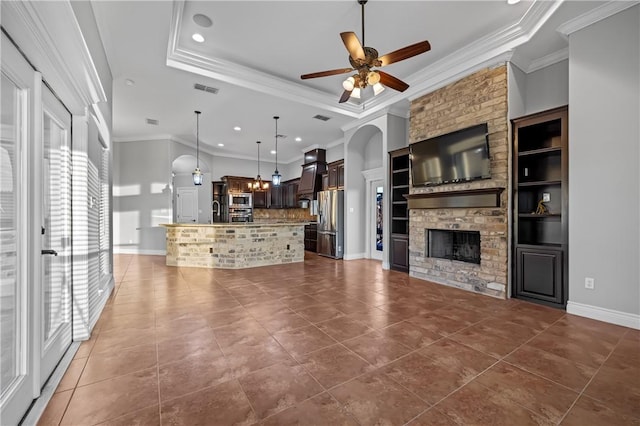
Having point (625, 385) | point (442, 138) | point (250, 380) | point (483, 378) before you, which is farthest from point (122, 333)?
point (442, 138)

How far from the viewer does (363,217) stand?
7.24m

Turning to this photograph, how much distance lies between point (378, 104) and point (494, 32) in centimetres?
233

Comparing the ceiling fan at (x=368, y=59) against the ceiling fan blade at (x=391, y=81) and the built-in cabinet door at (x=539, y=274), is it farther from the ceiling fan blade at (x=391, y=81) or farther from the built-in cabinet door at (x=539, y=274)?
the built-in cabinet door at (x=539, y=274)

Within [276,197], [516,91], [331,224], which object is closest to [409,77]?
[516,91]

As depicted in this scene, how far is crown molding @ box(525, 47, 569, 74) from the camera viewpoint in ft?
12.1

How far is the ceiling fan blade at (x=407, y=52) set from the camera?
8.77 ft

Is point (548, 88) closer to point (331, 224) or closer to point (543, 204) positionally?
point (543, 204)

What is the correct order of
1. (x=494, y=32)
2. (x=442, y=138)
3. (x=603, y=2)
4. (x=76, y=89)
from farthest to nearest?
(x=442, y=138), (x=494, y=32), (x=603, y=2), (x=76, y=89)

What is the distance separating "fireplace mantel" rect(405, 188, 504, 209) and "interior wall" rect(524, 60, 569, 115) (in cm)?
149

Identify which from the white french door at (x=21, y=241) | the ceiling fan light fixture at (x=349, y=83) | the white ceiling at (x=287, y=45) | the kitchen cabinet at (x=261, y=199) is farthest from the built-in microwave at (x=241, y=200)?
the white french door at (x=21, y=241)

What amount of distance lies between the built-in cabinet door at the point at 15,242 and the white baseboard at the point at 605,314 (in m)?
4.91

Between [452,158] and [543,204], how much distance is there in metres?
1.38

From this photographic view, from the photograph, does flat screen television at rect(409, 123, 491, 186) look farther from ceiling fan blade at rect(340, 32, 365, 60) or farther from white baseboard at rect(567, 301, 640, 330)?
ceiling fan blade at rect(340, 32, 365, 60)

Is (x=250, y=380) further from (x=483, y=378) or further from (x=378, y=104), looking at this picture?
(x=378, y=104)
